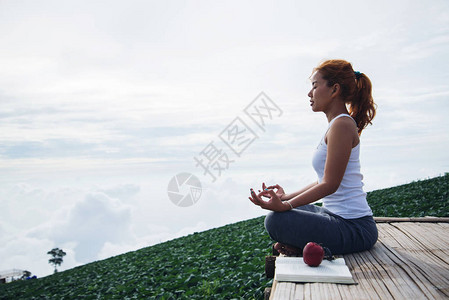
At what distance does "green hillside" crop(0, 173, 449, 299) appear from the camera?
17.9 feet

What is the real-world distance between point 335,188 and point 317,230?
38 cm

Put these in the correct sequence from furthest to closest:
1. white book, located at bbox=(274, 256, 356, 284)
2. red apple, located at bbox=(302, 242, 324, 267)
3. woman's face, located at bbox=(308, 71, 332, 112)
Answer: woman's face, located at bbox=(308, 71, 332, 112), red apple, located at bbox=(302, 242, 324, 267), white book, located at bbox=(274, 256, 356, 284)

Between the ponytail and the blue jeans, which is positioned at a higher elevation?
the ponytail

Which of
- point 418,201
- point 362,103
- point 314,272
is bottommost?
point 314,272

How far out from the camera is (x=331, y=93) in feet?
10.9

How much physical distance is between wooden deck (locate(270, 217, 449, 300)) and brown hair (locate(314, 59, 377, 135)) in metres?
1.21

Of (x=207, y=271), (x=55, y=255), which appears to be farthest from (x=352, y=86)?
(x=55, y=255)

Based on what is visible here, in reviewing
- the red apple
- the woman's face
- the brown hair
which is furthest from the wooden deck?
the woman's face

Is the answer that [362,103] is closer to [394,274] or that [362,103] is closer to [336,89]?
[336,89]

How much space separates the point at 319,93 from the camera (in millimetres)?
3355

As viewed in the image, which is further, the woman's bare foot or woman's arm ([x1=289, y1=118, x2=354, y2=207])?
the woman's bare foot

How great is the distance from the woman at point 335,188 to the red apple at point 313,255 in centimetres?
33

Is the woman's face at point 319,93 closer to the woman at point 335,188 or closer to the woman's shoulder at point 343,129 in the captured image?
the woman at point 335,188

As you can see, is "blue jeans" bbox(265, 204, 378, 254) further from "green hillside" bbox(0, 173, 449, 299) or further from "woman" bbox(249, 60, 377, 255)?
"green hillside" bbox(0, 173, 449, 299)
